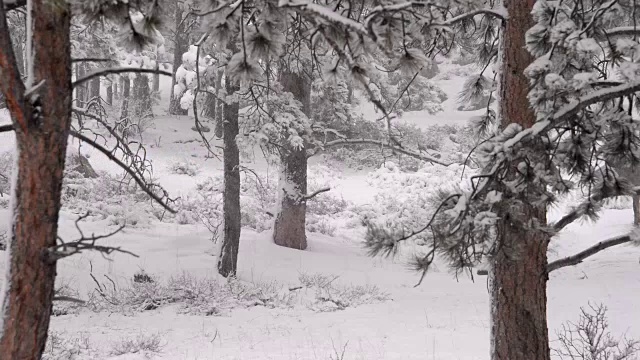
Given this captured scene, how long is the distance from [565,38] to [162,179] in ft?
49.8

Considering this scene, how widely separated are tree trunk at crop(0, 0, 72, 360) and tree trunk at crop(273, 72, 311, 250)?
8874mm

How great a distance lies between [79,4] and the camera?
251cm

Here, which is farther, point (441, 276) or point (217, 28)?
point (441, 276)

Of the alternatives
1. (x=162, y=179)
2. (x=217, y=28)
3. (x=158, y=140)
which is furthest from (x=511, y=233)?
(x=158, y=140)

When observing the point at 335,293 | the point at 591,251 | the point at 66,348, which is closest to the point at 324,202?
the point at 335,293

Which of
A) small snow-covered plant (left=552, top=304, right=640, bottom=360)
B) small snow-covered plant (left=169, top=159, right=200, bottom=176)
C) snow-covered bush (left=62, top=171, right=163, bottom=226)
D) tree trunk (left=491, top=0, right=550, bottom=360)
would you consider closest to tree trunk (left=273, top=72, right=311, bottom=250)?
snow-covered bush (left=62, top=171, right=163, bottom=226)

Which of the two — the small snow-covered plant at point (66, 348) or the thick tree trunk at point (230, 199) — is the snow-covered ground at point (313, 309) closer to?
the small snow-covered plant at point (66, 348)

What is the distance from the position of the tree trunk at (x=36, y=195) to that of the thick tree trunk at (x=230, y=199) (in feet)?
21.1

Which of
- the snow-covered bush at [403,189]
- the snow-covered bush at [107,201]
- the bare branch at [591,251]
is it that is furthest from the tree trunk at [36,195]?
the snow-covered bush at [403,189]

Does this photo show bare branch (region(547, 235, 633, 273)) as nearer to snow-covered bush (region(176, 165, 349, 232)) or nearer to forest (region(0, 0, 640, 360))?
forest (region(0, 0, 640, 360))

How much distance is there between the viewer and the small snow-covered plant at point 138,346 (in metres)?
5.86

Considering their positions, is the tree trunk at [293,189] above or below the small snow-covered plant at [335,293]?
above

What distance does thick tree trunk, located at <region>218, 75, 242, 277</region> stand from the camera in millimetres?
8977

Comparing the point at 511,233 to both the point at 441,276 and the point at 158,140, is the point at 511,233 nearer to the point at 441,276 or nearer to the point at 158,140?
the point at 441,276
